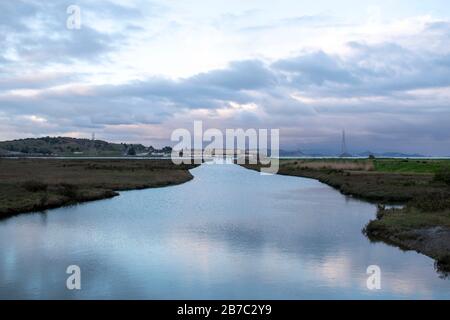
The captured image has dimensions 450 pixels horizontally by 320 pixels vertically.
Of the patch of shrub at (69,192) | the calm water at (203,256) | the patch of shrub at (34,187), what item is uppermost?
the patch of shrub at (34,187)

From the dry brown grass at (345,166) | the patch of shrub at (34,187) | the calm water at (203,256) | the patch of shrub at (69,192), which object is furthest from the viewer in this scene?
the dry brown grass at (345,166)

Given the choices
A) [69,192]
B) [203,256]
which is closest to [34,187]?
[69,192]

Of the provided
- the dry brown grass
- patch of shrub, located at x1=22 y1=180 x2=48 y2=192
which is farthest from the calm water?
the dry brown grass

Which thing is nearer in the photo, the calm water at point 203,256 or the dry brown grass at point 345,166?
the calm water at point 203,256

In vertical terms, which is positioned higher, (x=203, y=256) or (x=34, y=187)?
(x=34, y=187)

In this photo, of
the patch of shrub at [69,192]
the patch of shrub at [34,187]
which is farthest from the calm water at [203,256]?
the patch of shrub at [34,187]

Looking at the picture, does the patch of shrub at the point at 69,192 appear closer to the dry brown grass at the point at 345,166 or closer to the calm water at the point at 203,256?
the calm water at the point at 203,256

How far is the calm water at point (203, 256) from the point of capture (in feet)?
59.6

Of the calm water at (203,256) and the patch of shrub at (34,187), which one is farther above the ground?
the patch of shrub at (34,187)

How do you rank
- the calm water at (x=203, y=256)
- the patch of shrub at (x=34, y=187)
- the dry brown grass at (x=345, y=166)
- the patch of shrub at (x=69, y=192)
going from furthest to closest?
the dry brown grass at (x=345, y=166), the patch of shrub at (x=34, y=187), the patch of shrub at (x=69, y=192), the calm water at (x=203, y=256)

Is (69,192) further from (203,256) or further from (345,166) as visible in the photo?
(345,166)

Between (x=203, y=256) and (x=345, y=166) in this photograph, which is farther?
(x=345, y=166)

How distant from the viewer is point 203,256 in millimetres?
23609

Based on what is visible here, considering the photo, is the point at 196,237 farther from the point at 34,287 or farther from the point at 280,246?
the point at 34,287
